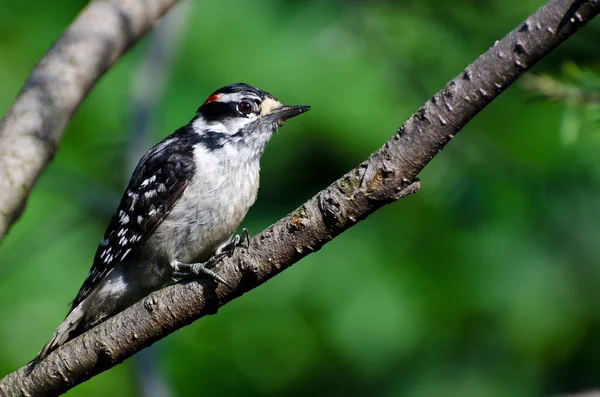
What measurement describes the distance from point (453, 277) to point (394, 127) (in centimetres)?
102

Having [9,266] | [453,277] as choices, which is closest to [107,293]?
[9,266]

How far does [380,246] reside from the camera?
16.2 feet

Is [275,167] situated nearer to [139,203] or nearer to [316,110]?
[316,110]

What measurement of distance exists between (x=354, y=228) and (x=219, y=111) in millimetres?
1245

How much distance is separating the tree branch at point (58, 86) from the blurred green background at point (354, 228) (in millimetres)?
1419

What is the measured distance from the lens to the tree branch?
9.96 feet

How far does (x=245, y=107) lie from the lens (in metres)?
4.25

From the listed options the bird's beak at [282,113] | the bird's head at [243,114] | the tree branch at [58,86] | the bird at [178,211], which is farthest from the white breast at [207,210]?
the tree branch at [58,86]

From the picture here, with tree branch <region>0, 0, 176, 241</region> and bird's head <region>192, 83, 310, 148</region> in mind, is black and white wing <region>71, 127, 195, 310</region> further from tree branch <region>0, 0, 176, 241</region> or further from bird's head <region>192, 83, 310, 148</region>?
tree branch <region>0, 0, 176, 241</region>

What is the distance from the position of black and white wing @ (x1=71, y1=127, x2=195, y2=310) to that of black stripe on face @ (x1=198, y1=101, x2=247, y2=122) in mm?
229

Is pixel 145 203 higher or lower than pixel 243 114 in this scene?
lower

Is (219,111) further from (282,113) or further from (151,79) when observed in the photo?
(151,79)

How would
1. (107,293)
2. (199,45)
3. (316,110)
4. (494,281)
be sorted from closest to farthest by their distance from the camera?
(107,293) < (494,281) < (316,110) < (199,45)

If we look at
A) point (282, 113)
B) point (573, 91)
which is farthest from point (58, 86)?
point (573, 91)
